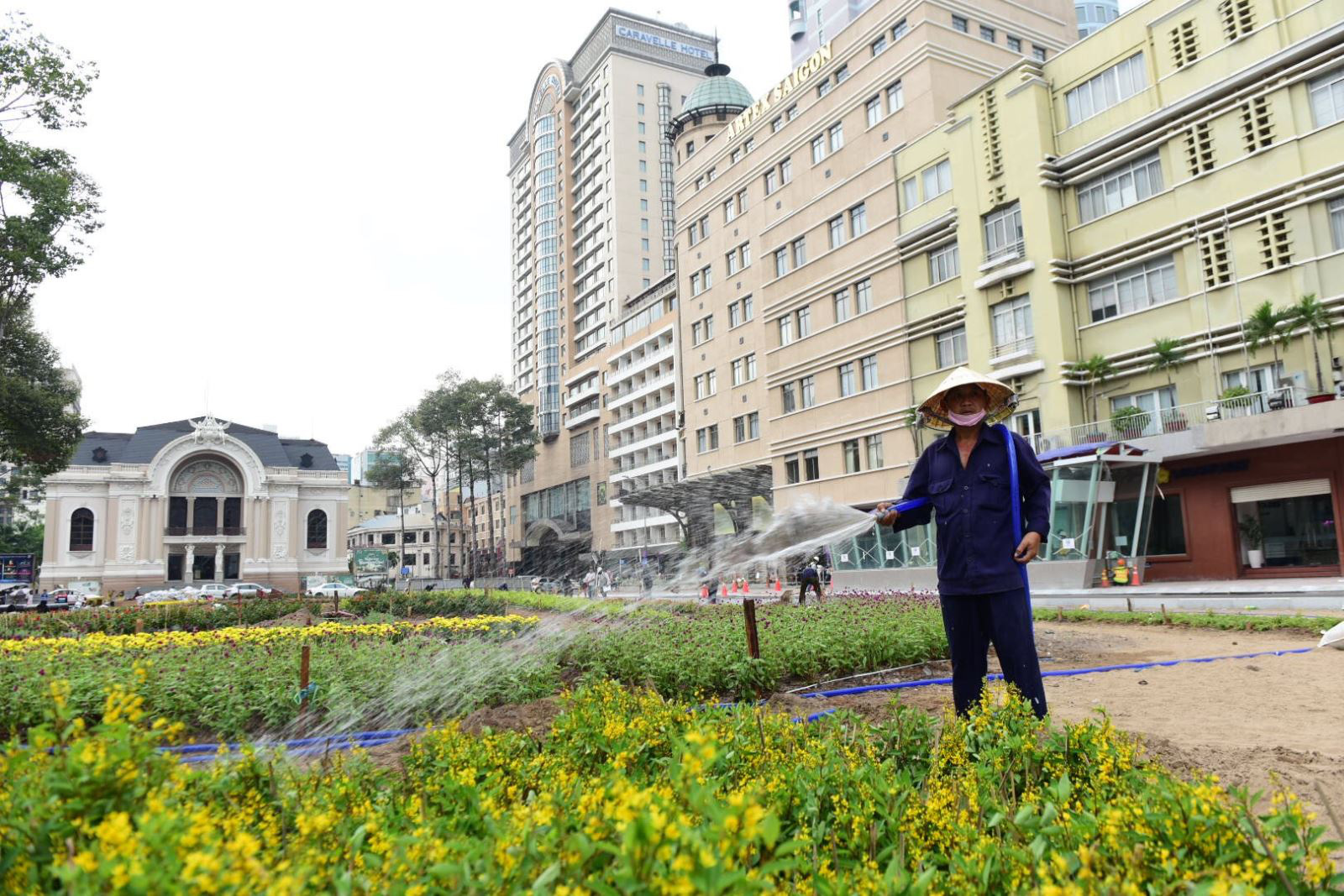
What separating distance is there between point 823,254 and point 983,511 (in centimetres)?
3665

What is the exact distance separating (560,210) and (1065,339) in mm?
67227

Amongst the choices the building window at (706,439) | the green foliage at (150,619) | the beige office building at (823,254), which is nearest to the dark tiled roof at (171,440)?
the building window at (706,439)

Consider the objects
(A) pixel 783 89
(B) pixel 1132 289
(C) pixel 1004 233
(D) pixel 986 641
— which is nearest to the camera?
(D) pixel 986 641

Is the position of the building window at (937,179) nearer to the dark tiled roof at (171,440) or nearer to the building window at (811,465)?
the building window at (811,465)

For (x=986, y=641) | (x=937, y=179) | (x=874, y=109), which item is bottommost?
(x=986, y=641)

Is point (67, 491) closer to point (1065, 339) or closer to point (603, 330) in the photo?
point (603, 330)

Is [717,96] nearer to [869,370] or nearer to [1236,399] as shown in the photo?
[869,370]

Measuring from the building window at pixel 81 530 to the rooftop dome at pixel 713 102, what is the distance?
48.2 metres

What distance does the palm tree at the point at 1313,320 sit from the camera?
875 inches

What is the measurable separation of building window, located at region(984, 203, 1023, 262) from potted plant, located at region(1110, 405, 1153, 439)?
6871 mm

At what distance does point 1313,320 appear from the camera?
22.3m

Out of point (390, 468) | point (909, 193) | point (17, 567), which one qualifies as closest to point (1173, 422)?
point (909, 193)

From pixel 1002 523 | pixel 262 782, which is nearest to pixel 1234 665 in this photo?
pixel 1002 523

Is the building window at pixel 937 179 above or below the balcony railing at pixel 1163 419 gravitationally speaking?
above
